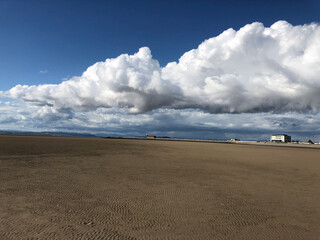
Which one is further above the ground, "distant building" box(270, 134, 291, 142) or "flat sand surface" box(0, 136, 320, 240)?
"distant building" box(270, 134, 291, 142)

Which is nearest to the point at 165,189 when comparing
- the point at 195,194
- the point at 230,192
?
the point at 195,194

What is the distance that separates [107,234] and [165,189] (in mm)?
5226

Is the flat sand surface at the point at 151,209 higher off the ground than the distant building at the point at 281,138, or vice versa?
the distant building at the point at 281,138

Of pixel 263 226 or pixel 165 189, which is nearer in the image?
pixel 263 226

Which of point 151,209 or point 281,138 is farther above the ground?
point 281,138

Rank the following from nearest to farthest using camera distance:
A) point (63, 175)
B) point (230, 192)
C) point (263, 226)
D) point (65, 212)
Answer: point (263, 226)
point (65, 212)
point (230, 192)
point (63, 175)

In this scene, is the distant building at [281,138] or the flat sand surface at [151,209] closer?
the flat sand surface at [151,209]

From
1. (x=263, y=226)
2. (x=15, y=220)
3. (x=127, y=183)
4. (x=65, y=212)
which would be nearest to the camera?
(x=15, y=220)

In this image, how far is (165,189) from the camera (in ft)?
34.8

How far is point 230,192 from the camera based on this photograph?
10531 mm

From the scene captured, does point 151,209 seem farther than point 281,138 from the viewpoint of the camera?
No

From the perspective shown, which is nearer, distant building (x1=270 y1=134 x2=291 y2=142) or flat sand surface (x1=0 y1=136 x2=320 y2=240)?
flat sand surface (x1=0 y1=136 x2=320 y2=240)

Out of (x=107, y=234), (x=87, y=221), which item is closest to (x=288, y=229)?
(x=107, y=234)

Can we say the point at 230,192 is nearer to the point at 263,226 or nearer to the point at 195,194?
the point at 195,194
